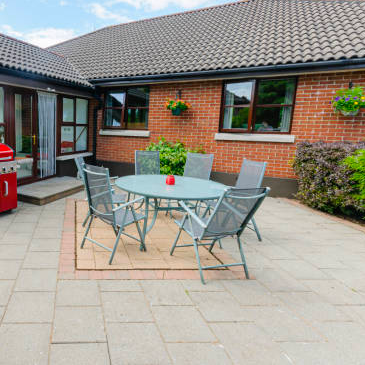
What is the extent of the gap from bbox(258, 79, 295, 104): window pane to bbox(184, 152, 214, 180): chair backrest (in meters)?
2.50

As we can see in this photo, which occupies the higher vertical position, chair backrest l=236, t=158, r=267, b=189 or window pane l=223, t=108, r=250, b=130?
window pane l=223, t=108, r=250, b=130

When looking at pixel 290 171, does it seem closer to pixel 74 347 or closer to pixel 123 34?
pixel 74 347

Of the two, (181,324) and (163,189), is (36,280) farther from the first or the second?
(163,189)

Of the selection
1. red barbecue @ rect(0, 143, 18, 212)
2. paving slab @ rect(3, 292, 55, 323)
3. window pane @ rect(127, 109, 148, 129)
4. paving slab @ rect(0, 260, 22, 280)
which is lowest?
paving slab @ rect(0, 260, 22, 280)

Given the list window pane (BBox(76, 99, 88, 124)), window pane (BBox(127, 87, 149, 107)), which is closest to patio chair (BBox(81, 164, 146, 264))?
window pane (BBox(127, 87, 149, 107))

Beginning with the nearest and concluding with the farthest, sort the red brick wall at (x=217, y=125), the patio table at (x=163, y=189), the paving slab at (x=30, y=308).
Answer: the paving slab at (x=30, y=308) < the patio table at (x=163, y=189) < the red brick wall at (x=217, y=125)

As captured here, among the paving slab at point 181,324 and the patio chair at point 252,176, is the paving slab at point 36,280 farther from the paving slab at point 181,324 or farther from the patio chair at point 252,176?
the patio chair at point 252,176

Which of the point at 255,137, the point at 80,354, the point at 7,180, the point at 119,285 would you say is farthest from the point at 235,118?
the point at 80,354

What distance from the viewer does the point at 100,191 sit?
3182mm

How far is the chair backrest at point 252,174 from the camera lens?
Result: 4.22 meters

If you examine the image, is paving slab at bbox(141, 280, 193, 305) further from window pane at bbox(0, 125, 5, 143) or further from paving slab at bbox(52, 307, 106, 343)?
window pane at bbox(0, 125, 5, 143)

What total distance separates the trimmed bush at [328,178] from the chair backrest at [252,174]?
1.84 metres

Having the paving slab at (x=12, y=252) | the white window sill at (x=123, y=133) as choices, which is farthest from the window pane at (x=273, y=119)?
the paving slab at (x=12, y=252)

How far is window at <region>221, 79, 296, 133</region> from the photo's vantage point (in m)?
6.83
